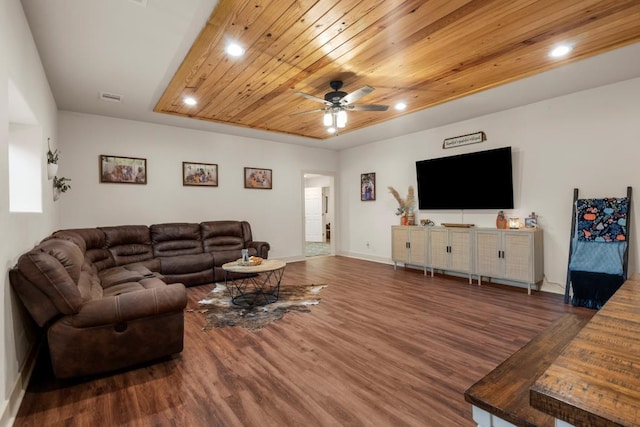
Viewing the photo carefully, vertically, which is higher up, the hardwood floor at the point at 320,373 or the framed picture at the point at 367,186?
the framed picture at the point at 367,186

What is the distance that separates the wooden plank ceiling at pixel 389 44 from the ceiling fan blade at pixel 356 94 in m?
0.23

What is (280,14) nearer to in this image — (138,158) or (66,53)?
(66,53)

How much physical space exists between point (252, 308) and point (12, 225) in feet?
7.74

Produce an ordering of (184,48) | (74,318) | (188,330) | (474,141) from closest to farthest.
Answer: (74,318)
(184,48)
(188,330)
(474,141)

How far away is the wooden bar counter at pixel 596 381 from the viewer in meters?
0.57

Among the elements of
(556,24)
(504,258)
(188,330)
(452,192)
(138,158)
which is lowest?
(188,330)

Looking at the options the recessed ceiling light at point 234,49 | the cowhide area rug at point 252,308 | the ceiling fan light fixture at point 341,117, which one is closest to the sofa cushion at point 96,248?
the cowhide area rug at point 252,308

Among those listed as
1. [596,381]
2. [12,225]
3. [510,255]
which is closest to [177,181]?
[12,225]

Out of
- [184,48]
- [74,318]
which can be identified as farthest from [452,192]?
[74,318]

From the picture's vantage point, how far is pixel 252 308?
3.75 metres

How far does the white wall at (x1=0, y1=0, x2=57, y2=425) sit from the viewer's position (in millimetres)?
1768

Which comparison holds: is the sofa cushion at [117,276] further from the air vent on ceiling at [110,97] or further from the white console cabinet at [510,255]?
the white console cabinet at [510,255]

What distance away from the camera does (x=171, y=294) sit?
2.48 metres

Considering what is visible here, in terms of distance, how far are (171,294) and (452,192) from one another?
4681mm
